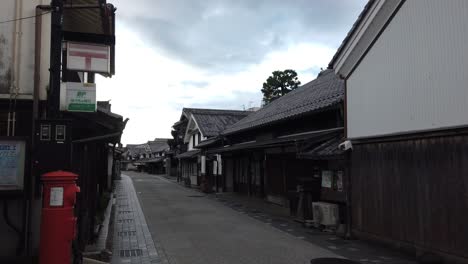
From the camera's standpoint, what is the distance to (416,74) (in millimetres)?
9266

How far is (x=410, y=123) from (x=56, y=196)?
731 cm

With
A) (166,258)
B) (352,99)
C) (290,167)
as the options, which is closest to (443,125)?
(352,99)

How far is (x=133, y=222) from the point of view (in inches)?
587

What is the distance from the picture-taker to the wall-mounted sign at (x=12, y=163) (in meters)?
6.90

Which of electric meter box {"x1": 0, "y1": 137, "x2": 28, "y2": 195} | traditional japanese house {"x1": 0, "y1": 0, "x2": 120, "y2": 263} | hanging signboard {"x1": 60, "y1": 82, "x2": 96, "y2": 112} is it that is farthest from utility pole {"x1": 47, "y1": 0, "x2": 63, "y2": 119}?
electric meter box {"x1": 0, "y1": 137, "x2": 28, "y2": 195}

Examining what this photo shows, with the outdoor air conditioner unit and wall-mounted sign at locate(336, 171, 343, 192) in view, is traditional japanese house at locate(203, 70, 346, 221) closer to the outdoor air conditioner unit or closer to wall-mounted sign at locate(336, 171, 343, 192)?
wall-mounted sign at locate(336, 171, 343, 192)

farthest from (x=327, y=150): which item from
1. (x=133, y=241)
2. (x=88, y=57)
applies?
(x=88, y=57)

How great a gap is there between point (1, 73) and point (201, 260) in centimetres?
522

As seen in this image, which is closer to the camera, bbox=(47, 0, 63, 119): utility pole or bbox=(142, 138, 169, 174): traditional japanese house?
bbox=(47, 0, 63, 119): utility pole

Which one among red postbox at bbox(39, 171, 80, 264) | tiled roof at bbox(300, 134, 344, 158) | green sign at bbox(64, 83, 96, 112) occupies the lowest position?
red postbox at bbox(39, 171, 80, 264)

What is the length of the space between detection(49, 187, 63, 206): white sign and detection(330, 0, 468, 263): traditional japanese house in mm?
6927

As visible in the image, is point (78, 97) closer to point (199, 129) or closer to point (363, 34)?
point (363, 34)

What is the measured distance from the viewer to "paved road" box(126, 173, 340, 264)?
920 centimetres

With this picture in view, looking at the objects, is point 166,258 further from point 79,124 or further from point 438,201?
point 438,201
